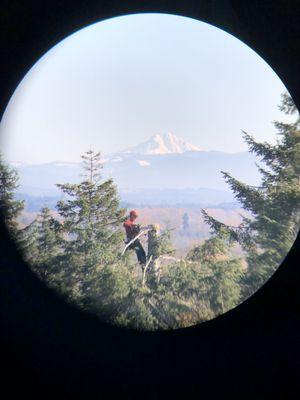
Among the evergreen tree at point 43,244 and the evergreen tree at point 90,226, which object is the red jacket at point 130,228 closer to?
the evergreen tree at point 90,226

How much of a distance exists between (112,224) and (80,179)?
0.85ft

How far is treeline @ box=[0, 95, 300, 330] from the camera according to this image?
180 centimetres

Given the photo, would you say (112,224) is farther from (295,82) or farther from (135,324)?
(295,82)

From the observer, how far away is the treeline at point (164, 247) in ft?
5.92

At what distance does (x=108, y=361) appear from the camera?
1.54 metres

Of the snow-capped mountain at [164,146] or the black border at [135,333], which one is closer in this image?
the black border at [135,333]

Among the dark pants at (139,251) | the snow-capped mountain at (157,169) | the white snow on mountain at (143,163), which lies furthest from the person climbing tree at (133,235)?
the white snow on mountain at (143,163)

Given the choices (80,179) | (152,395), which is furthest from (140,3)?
(152,395)

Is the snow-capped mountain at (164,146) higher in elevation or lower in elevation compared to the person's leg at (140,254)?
higher

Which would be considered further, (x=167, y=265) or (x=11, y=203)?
(x=167, y=265)

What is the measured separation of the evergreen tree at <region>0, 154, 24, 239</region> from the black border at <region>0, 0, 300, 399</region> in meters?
Answer: 0.06

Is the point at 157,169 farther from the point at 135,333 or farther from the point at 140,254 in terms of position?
the point at 135,333

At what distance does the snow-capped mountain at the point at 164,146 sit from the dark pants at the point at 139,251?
465mm

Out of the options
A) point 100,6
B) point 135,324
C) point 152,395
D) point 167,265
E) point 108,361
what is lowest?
point 152,395
